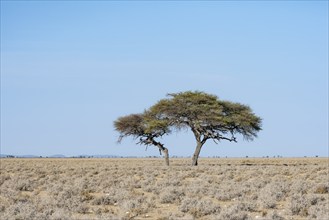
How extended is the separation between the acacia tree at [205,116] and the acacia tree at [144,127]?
1.20 metres

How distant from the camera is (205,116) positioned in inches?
2071

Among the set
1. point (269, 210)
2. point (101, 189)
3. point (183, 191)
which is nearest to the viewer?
point (269, 210)

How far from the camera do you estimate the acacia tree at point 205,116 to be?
53.0 m

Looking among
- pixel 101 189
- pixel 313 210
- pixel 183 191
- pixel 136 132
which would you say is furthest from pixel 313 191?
pixel 136 132

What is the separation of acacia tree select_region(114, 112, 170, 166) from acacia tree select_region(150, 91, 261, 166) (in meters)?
1.20

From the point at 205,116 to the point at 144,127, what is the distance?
9.34m

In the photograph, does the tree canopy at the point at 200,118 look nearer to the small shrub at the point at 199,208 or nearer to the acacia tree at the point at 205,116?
the acacia tree at the point at 205,116

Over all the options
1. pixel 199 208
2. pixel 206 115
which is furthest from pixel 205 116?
pixel 199 208

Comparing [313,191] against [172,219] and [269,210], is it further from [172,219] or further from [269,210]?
[172,219]

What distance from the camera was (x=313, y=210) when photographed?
48.6ft

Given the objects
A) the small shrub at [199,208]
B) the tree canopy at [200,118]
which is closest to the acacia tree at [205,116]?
the tree canopy at [200,118]

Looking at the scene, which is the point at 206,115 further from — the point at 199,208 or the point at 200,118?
the point at 199,208

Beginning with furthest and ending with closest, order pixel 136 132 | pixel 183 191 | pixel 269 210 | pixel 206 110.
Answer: pixel 136 132
pixel 206 110
pixel 183 191
pixel 269 210

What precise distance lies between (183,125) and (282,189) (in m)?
33.6
